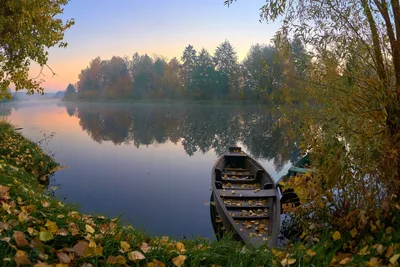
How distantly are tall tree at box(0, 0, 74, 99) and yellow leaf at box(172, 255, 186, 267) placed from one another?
7.44m

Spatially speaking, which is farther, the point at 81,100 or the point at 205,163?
the point at 81,100

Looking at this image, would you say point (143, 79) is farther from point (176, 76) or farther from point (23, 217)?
point (23, 217)

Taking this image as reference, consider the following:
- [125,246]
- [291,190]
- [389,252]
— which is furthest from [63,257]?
[291,190]

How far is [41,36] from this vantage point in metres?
8.80

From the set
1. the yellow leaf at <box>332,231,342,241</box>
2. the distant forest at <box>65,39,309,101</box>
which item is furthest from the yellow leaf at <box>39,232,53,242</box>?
the distant forest at <box>65,39,309,101</box>

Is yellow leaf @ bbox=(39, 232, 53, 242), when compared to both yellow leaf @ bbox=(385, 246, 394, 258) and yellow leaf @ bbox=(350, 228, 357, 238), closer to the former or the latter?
yellow leaf @ bbox=(385, 246, 394, 258)

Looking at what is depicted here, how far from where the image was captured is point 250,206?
27.1 feet

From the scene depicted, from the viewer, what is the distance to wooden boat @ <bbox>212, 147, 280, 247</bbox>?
643cm

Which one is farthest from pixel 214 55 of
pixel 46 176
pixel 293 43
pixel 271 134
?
pixel 293 43

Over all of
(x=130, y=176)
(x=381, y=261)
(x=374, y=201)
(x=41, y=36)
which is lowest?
(x=130, y=176)

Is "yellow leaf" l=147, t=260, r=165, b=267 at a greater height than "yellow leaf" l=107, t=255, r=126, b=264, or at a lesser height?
lesser

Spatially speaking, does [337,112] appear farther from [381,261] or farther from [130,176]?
[130,176]

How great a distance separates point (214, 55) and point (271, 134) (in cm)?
4755

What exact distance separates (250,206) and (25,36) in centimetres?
744
